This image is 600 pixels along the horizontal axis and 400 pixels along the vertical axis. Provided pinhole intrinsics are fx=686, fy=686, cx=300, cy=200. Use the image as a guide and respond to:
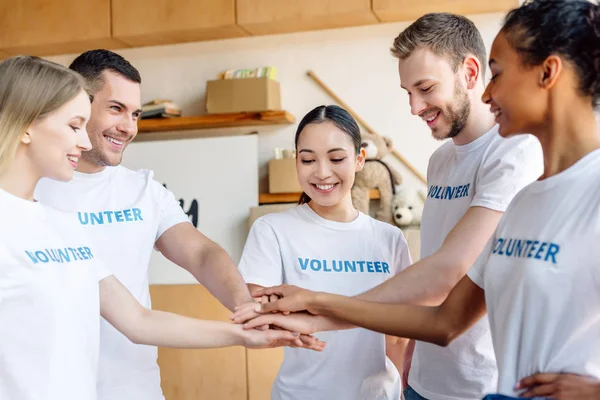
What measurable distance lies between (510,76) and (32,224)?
978 millimetres

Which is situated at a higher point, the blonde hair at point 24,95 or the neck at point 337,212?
the blonde hair at point 24,95

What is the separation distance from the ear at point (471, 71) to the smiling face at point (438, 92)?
3 cm

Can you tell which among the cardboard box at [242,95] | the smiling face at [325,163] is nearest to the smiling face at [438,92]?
the smiling face at [325,163]

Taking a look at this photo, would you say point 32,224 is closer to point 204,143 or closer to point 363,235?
point 363,235

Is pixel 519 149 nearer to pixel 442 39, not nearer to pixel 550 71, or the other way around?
pixel 442 39

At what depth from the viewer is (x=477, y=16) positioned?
3.97 meters

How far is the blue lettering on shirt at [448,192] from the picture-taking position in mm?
1711

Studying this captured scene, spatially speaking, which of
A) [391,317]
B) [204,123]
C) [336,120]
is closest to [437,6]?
[204,123]

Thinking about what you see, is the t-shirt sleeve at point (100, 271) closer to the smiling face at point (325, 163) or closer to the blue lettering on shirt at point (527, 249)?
the smiling face at point (325, 163)

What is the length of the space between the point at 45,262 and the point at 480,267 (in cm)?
85

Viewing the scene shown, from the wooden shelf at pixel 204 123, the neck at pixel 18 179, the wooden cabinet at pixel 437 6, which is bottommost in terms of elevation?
the neck at pixel 18 179

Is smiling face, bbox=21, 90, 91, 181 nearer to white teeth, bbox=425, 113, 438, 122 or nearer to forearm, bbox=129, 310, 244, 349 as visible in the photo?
forearm, bbox=129, 310, 244, 349

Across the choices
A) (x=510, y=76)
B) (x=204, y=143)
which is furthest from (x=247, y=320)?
(x=204, y=143)

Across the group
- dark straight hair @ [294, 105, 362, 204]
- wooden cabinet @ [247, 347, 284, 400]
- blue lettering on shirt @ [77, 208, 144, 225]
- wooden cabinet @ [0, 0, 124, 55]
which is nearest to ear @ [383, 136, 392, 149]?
wooden cabinet @ [247, 347, 284, 400]
